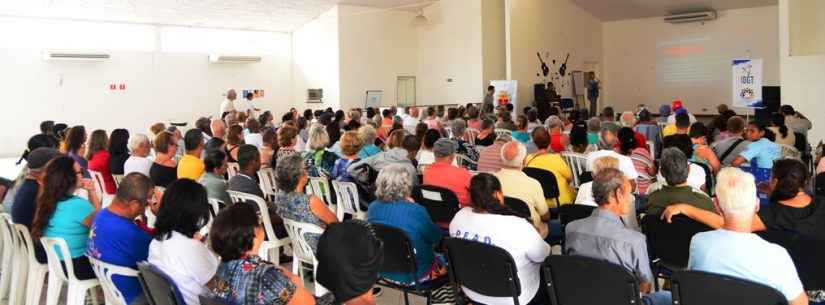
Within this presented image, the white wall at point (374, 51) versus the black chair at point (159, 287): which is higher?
the white wall at point (374, 51)

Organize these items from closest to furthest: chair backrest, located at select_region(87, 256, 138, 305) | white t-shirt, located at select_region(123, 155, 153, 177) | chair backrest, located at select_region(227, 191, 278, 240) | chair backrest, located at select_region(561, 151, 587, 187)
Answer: chair backrest, located at select_region(87, 256, 138, 305) < chair backrest, located at select_region(227, 191, 278, 240) < white t-shirt, located at select_region(123, 155, 153, 177) < chair backrest, located at select_region(561, 151, 587, 187)

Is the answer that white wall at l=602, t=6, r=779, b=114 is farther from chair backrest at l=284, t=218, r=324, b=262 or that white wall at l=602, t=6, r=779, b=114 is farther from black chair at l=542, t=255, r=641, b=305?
black chair at l=542, t=255, r=641, b=305

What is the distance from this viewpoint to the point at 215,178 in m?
4.60

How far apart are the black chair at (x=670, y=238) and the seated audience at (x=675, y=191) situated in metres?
0.09

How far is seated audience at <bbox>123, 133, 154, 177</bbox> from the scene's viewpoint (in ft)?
18.5

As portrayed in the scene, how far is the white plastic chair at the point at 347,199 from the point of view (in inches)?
187

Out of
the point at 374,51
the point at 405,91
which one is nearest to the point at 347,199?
the point at 374,51

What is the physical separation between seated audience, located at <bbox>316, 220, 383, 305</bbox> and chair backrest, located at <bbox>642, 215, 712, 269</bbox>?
1662 millimetres

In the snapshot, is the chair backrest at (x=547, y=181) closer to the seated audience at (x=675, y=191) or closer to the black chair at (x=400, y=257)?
the seated audience at (x=675, y=191)

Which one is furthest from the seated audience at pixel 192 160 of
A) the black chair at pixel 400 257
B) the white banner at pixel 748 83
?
the white banner at pixel 748 83

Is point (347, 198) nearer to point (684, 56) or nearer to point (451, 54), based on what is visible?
point (451, 54)

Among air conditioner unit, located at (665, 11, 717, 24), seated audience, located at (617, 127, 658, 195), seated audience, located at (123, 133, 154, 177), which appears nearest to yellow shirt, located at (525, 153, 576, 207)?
seated audience, located at (617, 127, 658, 195)

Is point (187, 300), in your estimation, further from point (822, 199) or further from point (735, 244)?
point (822, 199)

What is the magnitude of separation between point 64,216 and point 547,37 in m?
15.6
